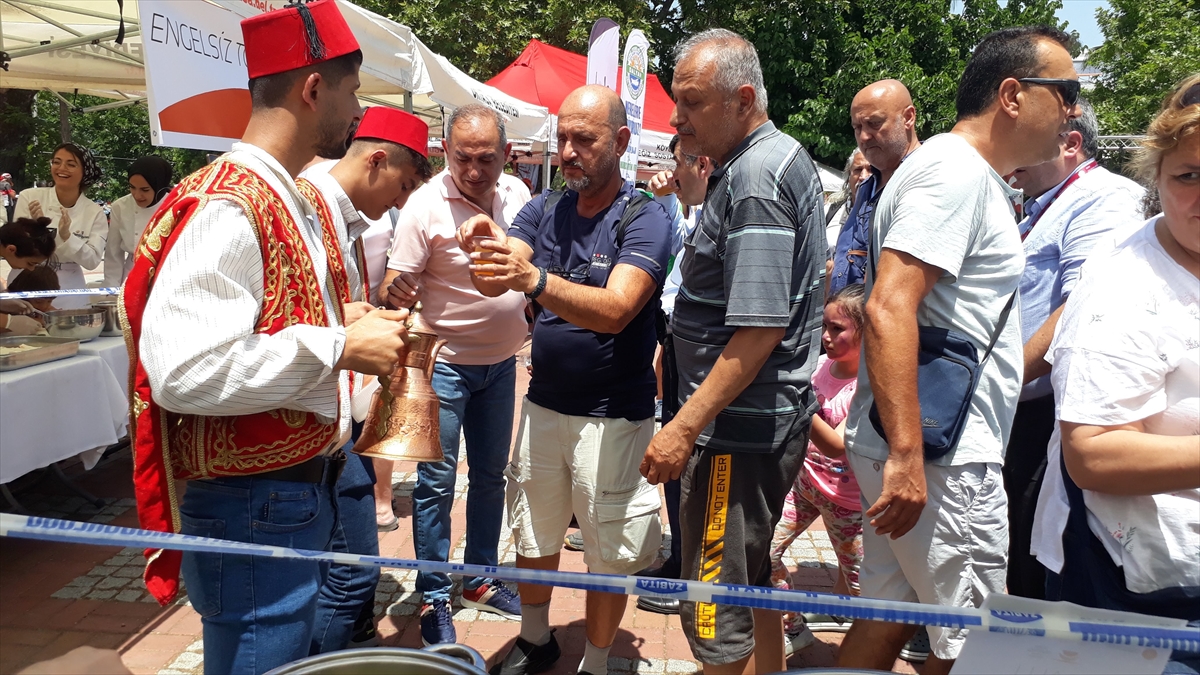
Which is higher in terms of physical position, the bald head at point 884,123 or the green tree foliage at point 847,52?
the green tree foliage at point 847,52

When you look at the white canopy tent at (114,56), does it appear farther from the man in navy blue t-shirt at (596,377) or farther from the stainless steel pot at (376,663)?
the stainless steel pot at (376,663)

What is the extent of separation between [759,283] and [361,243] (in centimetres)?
130

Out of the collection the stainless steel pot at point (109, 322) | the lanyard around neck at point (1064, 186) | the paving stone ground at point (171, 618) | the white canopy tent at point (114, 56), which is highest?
the white canopy tent at point (114, 56)

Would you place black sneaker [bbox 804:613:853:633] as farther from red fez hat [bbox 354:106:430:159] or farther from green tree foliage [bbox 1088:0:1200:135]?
green tree foliage [bbox 1088:0:1200:135]

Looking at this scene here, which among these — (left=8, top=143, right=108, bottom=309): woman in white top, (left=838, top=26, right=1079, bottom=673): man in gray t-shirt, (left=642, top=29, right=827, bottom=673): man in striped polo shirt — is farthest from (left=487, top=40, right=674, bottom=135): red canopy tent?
(left=838, top=26, right=1079, bottom=673): man in gray t-shirt

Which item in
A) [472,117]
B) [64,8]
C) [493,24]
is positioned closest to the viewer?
[472,117]

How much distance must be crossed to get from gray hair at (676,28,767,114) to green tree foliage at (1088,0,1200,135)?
65.1ft

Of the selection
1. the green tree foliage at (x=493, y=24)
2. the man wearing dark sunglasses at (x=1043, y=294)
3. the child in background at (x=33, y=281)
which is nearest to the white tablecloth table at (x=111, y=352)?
the child in background at (x=33, y=281)

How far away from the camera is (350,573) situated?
2.75m

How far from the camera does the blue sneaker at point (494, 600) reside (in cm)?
359

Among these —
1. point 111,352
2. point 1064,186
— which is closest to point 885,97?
point 1064,186

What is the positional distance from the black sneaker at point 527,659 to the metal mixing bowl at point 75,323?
3.01 meters

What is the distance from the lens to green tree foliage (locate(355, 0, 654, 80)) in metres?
16.7

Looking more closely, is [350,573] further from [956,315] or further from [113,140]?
[113,140]
